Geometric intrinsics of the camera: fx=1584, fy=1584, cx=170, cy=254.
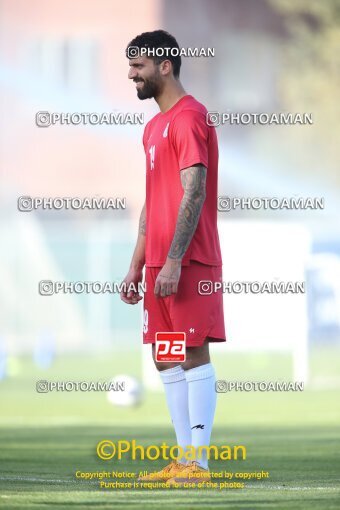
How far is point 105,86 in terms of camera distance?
23344 millimetres

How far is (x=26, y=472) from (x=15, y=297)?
1581 centimetres

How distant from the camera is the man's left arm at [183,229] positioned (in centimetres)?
525

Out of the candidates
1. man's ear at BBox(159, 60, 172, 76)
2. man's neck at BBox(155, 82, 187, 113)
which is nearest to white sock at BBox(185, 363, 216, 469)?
man's neck at BBox(155, 82, 187, 113)

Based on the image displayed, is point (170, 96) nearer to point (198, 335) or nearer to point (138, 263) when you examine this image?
point (138, 263)

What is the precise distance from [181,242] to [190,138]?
0.35 meters

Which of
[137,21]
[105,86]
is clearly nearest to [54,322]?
[105,86]

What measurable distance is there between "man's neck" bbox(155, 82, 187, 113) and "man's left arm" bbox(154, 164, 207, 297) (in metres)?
0.32

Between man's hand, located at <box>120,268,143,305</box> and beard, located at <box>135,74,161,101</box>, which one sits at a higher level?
beard, located at <box>135,74,161,101</box>

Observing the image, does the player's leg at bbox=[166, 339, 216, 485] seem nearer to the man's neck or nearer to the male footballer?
the male footballer

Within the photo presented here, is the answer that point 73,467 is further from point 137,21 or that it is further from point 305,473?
point 137,21

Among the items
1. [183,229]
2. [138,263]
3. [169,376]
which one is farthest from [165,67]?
[169,376]

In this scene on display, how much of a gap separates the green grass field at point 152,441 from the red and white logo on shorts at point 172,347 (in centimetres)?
47

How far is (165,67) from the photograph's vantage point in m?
5.50

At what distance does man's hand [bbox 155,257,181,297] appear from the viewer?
206 inches
